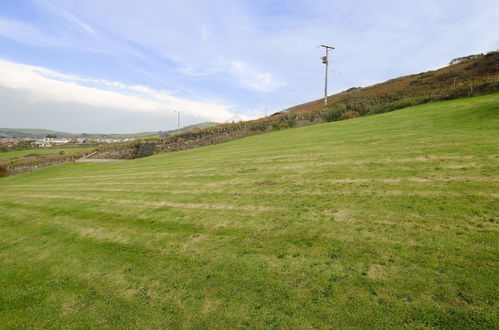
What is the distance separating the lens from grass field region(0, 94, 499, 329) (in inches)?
119

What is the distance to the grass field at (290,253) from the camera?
Result: 302 cm

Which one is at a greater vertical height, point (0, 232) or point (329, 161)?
point (329, 161)

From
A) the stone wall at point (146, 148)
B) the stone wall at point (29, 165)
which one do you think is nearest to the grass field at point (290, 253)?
the stone wall at point (146, 148)

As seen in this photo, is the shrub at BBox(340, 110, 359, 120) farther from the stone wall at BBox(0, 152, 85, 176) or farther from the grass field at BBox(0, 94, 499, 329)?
the stone wall at BBox(0, 152, 85, 176)

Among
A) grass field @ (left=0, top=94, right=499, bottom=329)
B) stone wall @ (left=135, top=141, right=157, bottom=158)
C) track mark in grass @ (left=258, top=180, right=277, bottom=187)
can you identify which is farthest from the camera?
stone wall @ (left=135, top=141, right=157, bottom=158)

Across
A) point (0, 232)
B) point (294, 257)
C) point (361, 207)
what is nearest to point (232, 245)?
point (294, 257)

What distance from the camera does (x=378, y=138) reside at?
11148 millimetres

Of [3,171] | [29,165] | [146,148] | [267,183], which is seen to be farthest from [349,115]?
[3,171]

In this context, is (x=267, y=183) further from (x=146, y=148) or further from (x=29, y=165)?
(x=29, y=165)

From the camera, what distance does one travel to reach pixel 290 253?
4.21m

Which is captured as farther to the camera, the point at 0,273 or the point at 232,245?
the point at 0,273

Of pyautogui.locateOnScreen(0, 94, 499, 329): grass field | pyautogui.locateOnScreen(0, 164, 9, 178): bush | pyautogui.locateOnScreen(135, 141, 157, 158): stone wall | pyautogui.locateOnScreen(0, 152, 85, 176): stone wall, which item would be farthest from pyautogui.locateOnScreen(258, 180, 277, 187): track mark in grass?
pyautogui.locateOnScreen(0, 164, 9, 178): bush

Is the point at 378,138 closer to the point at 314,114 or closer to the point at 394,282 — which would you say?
the point at 394,282

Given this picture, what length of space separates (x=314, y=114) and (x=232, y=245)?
24.8m
